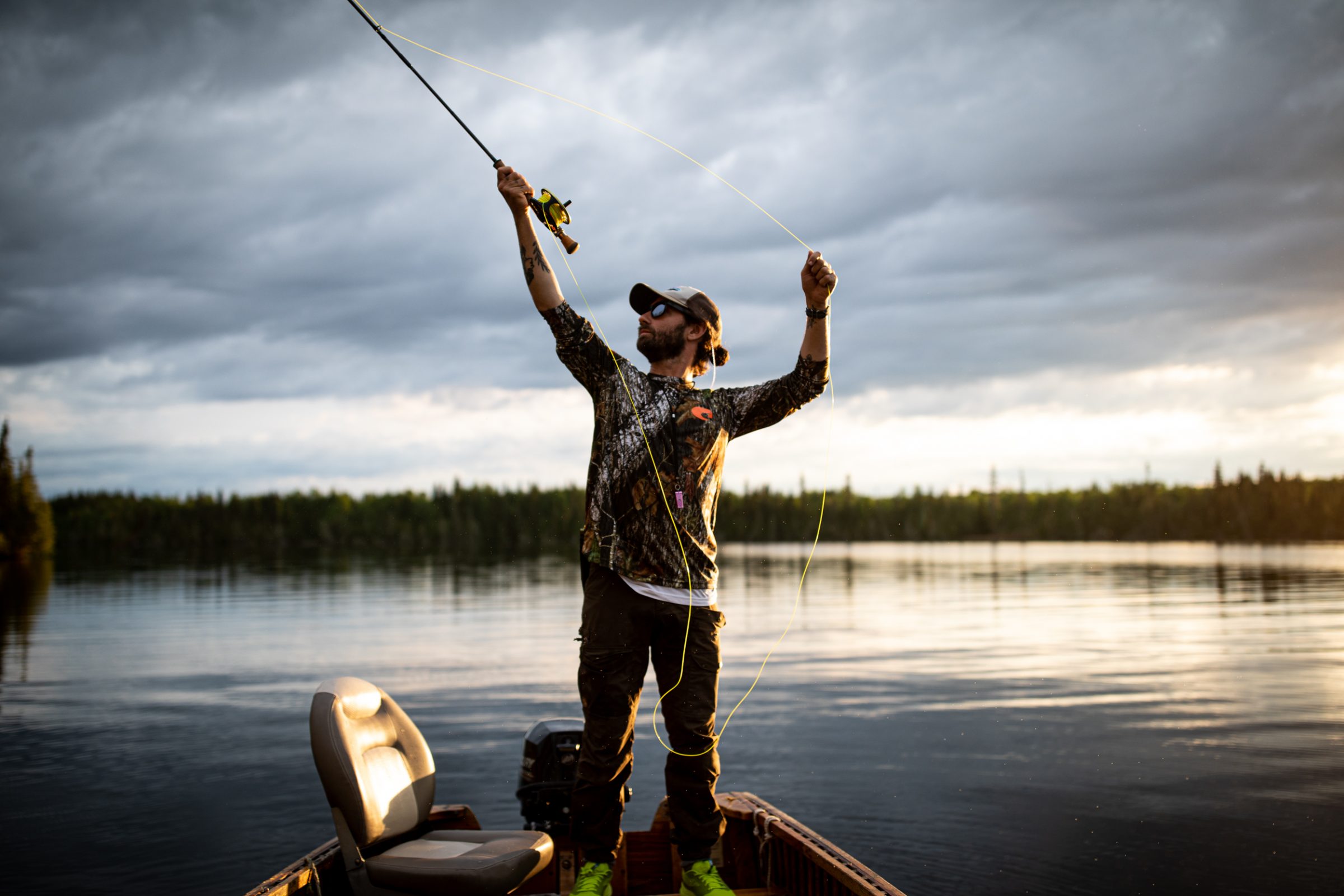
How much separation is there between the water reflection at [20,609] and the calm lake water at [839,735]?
0.28 meters

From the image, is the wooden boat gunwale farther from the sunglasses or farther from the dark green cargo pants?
the sunglasses

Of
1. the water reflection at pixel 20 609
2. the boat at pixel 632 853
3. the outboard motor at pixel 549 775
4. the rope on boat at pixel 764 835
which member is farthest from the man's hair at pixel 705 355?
the water reflection at pixel 20 609

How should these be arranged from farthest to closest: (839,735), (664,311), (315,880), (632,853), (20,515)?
(20,515) < (839,735) < (632,853) < (315,880) < (664,311)

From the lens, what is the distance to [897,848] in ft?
26.7

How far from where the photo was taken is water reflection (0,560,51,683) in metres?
21.8

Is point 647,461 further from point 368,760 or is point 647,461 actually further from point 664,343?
point 368,760

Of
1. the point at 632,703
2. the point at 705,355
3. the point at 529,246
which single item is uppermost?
the point at 529,246

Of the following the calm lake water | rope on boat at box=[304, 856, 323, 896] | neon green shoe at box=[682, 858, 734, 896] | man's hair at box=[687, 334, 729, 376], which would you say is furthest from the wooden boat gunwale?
the calm lake water

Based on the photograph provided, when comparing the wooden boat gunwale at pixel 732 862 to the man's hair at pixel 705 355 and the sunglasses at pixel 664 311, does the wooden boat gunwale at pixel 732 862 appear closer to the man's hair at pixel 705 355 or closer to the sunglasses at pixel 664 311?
the man's hair at pixel 705 355

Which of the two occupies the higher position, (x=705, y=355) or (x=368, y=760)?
(x=705, y=355)

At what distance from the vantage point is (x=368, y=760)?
→ 4.18m

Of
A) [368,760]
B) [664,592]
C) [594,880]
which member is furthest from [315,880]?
[664,592]

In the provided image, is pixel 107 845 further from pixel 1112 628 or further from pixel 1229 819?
pixel 1112 628

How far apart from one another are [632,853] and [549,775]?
689 millimetres
